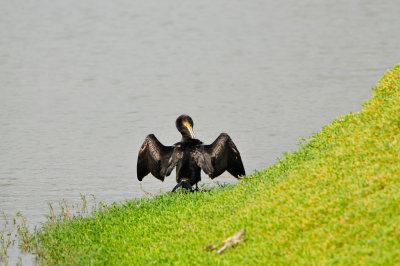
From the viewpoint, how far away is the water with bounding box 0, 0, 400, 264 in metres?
17.7

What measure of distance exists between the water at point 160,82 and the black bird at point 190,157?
2116mm

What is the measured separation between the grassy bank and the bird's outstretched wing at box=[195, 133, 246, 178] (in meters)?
0.75

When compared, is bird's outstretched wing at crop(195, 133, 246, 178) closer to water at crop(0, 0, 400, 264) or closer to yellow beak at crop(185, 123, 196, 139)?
yellow beak at crop(185, 123, 196, 139)

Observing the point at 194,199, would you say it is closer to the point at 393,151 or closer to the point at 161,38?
the point at 393,151

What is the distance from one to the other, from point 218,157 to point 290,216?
404cm

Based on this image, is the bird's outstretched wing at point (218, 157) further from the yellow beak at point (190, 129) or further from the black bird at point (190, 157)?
the yellow beak at point (190, 129)

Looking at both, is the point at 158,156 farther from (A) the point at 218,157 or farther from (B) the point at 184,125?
(A) the point at 218,157

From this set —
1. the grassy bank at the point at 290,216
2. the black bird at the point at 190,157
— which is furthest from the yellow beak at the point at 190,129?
the grassy bank at the point at 290,216

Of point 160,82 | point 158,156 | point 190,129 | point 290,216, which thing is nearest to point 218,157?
point 190,129

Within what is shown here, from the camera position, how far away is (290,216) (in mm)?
9398

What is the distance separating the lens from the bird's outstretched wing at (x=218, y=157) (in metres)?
13.2

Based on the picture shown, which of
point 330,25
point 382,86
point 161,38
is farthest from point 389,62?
point 382,86

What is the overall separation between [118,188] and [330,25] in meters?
25.9

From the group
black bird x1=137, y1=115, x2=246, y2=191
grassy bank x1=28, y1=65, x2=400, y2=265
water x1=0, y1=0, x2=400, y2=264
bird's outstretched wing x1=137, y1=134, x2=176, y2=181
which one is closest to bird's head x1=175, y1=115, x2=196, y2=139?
black bird x1=137, y1=115, x2=246, y2=191
